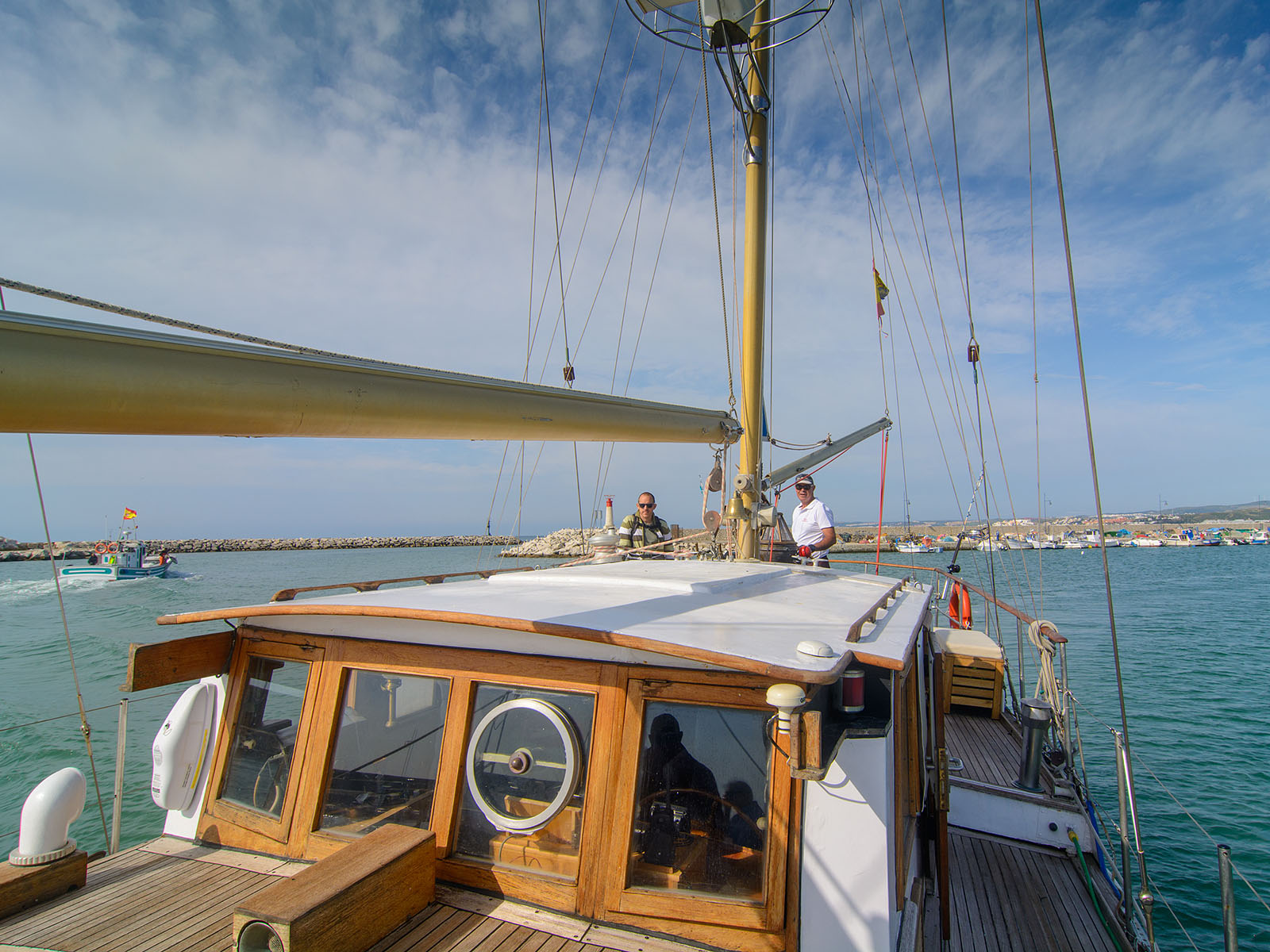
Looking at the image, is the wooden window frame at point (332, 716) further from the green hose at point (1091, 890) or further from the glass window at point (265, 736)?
the green hose at point (1091, 890)

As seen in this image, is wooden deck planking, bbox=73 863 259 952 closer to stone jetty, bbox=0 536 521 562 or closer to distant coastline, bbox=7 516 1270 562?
distant coastline, bbox=7 516 1270 562

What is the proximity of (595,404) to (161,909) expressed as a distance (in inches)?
134

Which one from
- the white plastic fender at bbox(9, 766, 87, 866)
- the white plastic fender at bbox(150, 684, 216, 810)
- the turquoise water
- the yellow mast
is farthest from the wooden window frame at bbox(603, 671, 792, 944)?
the yellow mast

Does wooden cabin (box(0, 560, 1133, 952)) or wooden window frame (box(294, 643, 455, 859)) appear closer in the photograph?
wooden cabin (box(0, 560, 1133, 952))

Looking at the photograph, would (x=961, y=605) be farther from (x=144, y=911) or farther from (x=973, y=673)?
(x=144, y=911)

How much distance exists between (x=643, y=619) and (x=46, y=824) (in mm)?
3342

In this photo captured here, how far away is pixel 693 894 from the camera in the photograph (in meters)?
2.89

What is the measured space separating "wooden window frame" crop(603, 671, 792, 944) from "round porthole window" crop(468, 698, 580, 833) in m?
0.28

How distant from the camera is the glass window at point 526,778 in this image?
122 inches

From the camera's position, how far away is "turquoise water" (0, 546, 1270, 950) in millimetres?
7812

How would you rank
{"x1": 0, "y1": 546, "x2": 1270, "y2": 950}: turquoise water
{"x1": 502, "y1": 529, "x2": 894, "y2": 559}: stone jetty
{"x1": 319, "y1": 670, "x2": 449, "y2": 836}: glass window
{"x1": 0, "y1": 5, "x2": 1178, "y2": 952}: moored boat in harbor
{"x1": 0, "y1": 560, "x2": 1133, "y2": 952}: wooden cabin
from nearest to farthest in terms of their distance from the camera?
1. {"x1": 0, "y1": 5, "x2": 1178, "y2": 952}: moored boat in harbor
2. {"x1": 0, "y1": 560, "x2": 1133, "y2": 952}: wooden cabin
3. {"x1": 319, "y1": 670, "x2": 449, "y2": 836}: glass window
4. {"x1": 0, "y1": 546, "x2": 1270, "y2": 950}: turquoise water
5. {"x1": 502, "y1": 529, "x2": 894, "y2": 559}: stone jetty

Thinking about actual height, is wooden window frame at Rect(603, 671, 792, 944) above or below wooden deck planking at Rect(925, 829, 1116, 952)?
above

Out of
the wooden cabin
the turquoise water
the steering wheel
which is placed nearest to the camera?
the wooden cabin

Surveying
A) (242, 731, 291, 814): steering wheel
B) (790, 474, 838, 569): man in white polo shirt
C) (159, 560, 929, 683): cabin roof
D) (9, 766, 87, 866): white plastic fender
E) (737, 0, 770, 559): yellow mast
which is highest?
(737, 0, 770, 559): yellow mast
